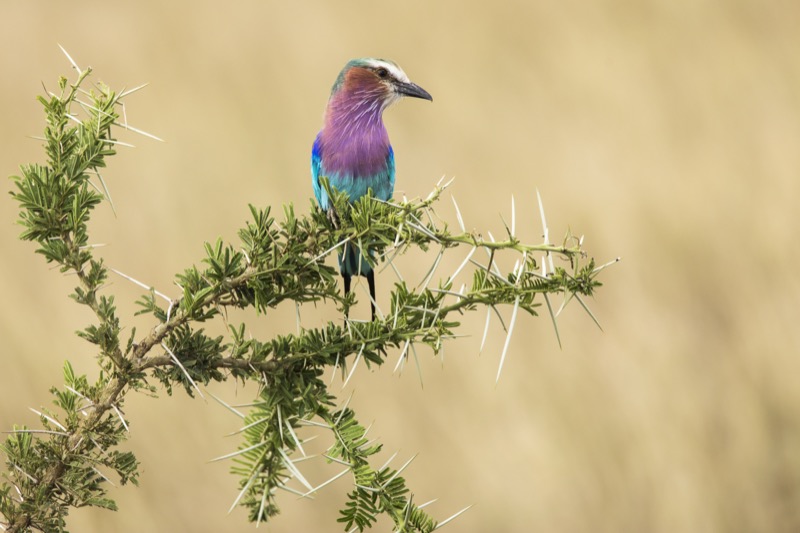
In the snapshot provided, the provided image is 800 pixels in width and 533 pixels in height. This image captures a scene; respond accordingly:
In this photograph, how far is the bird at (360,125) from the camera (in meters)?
2.02

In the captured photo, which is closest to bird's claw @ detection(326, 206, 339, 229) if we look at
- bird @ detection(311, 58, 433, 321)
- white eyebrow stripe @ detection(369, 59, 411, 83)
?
bird @ detection(311, 58, 433, 321)

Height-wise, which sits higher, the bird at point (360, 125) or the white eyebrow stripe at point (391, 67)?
the white eyebrow stripe at point (391, 67)

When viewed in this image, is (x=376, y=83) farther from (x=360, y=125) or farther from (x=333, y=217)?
(x=333, y=217)

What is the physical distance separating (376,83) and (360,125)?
0.10m

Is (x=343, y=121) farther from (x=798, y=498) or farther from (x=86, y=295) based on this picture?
(x=798, y=498)

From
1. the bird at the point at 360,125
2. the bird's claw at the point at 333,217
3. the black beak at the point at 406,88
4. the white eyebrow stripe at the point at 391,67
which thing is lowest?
the bird's claw at the point at 333,217

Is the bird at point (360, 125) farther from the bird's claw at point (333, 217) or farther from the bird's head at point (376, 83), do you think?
the bird's claw at point (333, 217)

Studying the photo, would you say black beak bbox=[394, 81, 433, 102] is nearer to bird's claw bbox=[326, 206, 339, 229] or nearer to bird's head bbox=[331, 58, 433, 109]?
bird's head bbox=[331, 58, 433, 109]

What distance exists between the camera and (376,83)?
2.04 meters

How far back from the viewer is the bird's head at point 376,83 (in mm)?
2027

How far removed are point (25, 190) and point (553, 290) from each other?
69cm

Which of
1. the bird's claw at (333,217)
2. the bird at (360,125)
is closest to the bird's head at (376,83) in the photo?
the bird at (360,125)

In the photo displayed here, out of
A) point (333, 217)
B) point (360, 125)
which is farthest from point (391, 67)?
point (333, 217)

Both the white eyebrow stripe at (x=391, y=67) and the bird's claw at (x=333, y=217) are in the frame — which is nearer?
the bird's claw at (x=333, y=217)
